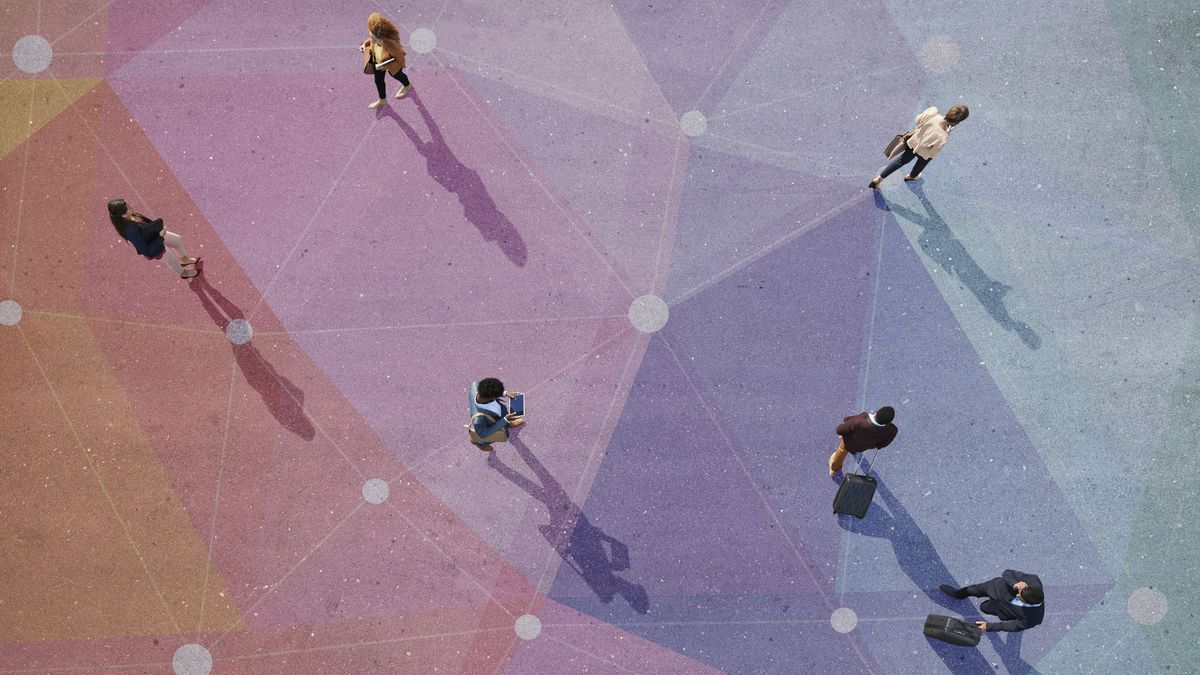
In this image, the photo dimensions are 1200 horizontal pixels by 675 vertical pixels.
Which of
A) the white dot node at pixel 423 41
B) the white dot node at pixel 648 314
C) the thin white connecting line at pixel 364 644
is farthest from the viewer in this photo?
the white dot node at pixel 423 41

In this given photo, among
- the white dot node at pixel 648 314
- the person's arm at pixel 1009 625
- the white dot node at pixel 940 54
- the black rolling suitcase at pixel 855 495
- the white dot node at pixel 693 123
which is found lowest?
the person's arm at pixel 1009 625

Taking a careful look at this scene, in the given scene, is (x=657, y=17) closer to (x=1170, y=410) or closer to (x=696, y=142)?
(x=696, y=142)

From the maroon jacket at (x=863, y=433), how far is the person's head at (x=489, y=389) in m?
3.78

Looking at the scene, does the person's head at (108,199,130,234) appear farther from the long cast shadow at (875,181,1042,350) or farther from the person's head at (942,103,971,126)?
the person's head at (942,103,971,126)

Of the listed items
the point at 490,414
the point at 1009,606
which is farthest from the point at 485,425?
the point at 1009,606

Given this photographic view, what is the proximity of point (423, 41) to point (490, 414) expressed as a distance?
198 inches

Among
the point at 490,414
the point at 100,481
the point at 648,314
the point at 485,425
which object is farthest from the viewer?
the point at 648,314

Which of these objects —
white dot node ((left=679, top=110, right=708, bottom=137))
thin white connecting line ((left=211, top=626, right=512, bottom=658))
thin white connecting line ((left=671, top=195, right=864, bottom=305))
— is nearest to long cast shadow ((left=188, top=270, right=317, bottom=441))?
thin white connecting line ((left=211, top=626, right=512, bottom=658))

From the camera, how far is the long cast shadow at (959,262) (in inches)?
428

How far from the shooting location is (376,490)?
1064 centimetres

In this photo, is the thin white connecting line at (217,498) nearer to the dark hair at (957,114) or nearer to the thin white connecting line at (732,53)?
the thin white connecting line at (732,53)

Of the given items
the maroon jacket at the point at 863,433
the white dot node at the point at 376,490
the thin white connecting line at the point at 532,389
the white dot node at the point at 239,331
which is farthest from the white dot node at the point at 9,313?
the maroon jacket at the point at 863,433

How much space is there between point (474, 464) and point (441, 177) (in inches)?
140

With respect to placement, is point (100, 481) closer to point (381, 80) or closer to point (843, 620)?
point (381, 80)
